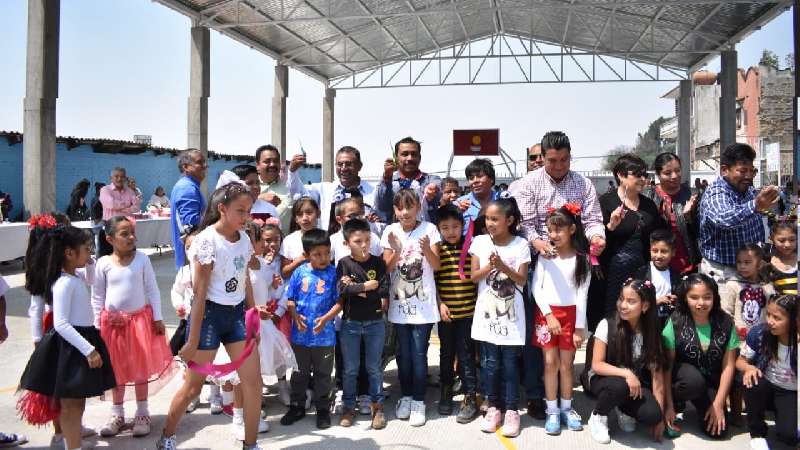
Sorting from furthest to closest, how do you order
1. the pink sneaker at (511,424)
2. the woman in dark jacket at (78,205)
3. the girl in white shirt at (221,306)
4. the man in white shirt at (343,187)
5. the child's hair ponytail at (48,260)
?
1. the woman in dark jacket at (78,205)
2. the man in white shirt at (343,187)
3. the pink sneaker at (511,424)
4. the child's hair ponytail at (48,260)
5. the girl in white shirt at (221,306)

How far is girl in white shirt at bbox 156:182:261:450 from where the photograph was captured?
10.1 ft

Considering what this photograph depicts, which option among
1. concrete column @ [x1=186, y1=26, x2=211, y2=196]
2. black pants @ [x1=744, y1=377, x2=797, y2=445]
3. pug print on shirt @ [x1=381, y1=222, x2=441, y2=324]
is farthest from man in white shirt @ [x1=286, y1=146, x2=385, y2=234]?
concrete column @ [x1=186, y1=26, x2=211, y2=196]

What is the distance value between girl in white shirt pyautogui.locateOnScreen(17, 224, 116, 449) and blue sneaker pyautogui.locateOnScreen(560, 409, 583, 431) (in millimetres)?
2472

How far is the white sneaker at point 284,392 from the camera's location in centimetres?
417

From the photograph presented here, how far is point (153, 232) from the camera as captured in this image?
40.3 feet

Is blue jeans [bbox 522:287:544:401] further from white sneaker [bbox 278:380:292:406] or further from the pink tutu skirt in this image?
the pink tutu skirt

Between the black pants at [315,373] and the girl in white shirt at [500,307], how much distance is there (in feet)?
2.90

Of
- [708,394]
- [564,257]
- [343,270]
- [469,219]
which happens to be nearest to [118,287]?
[343,270]

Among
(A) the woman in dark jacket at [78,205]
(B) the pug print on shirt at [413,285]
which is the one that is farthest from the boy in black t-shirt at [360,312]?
(A) the woman in dark jacket at [78,205]

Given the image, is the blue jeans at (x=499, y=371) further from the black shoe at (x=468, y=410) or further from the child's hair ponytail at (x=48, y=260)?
the child's hair ponytail at (x=48, y=260)

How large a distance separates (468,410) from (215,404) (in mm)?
1562

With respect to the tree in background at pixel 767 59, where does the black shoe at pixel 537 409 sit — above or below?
below

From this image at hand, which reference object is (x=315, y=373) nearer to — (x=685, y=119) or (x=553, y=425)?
(x=553, y=425)

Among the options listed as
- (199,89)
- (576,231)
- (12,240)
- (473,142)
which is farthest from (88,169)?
(576,231)
